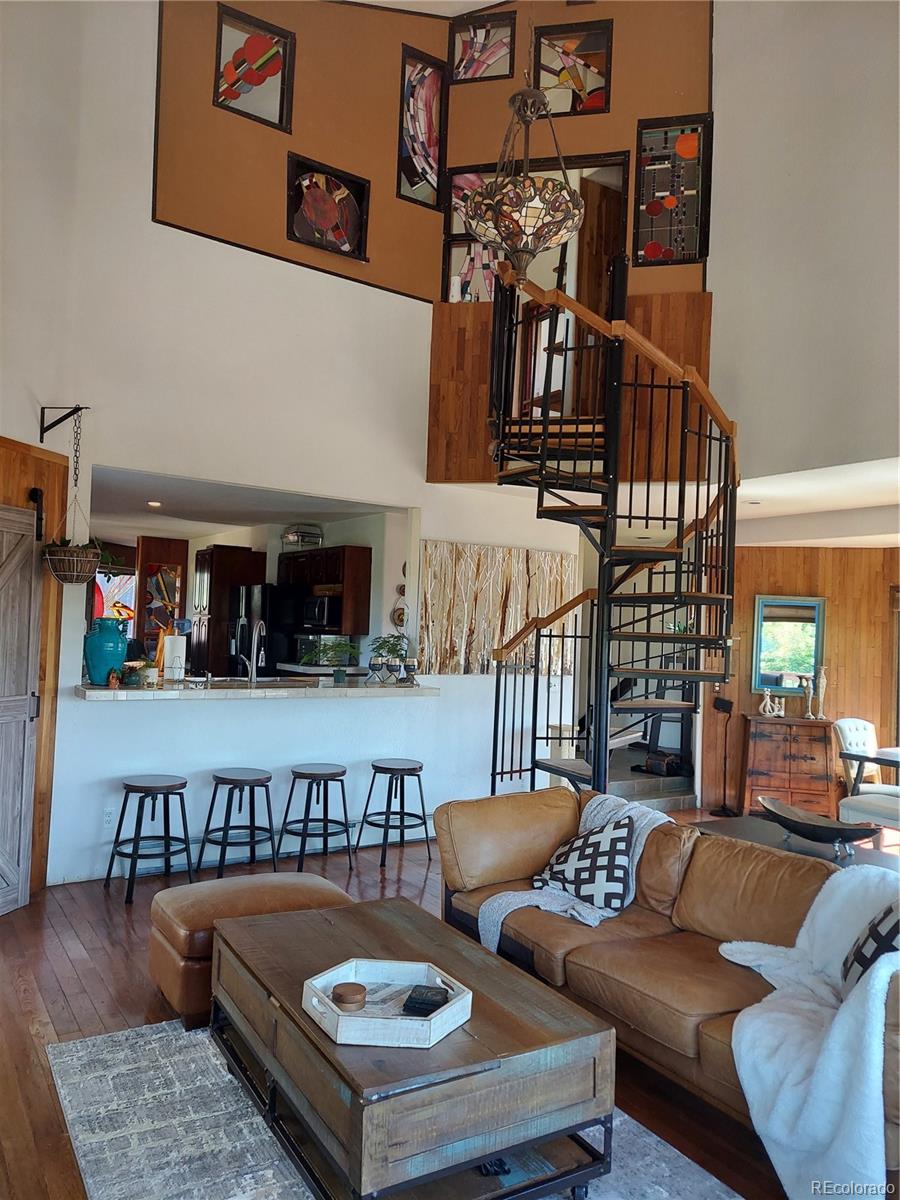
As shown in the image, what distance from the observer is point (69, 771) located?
499 cm

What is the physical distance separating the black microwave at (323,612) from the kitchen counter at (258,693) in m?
1.16

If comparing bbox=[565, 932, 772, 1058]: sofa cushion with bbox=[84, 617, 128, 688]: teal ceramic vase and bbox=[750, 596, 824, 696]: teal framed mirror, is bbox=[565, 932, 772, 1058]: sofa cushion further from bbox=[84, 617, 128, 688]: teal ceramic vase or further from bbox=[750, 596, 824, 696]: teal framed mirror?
bbox=[750, 596, 824, 696]: teal framed mirror

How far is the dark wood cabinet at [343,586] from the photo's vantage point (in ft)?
23.6

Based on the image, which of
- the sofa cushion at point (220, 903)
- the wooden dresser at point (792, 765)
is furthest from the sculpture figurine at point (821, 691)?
the sofa cushion at point (220, 903)

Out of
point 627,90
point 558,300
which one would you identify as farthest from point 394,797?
point 627,90

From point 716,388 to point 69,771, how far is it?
16.1ft

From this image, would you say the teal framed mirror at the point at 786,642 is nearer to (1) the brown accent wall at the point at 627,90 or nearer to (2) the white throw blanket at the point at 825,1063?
(1) the brown accent wall at the point at 627,90

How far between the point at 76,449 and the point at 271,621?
3887mm

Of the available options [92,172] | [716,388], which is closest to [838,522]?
[716,388]

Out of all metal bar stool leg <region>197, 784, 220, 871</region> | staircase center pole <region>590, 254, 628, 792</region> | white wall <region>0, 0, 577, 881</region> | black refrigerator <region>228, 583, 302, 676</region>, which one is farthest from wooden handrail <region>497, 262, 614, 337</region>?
black refrigerator <region>228, 583, 302, 676</region>

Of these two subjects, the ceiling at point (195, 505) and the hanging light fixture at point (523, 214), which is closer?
the hanging light fixture at point (523, 214)

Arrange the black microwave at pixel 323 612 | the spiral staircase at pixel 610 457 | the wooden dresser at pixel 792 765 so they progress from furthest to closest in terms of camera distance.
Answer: the wooden dresser at pixel 792 765, the black microwave at pixel 323 612, the spiral staircase at pixel 610 457

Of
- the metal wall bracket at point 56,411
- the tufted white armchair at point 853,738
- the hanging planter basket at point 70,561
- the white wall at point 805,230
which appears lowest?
the tufted white armchair at point 853,738

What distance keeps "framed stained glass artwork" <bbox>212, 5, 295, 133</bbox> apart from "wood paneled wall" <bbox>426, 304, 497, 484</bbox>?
178cm
